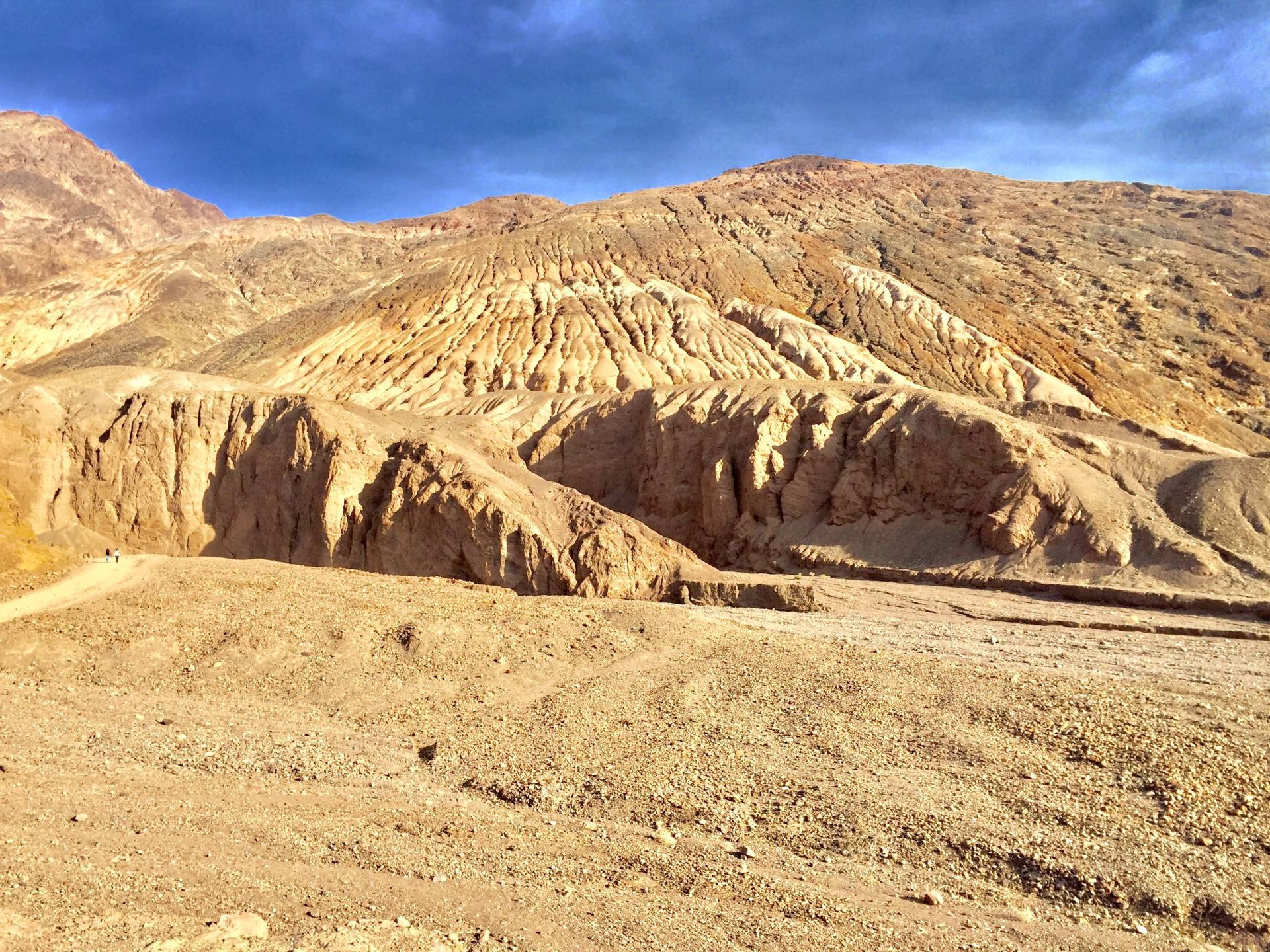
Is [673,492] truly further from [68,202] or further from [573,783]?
[68,202]

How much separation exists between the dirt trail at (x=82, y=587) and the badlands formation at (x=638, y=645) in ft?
0.30

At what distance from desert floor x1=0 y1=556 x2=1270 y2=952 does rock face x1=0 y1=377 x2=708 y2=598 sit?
21.5 ft

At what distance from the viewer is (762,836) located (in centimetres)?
782

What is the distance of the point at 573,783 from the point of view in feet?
28.5

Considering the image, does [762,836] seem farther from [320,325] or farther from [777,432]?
[320,325]

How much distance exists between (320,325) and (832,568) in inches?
1944

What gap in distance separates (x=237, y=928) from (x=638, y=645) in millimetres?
7765

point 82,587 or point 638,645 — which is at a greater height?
point 82,587

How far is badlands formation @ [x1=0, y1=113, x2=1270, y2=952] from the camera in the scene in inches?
269

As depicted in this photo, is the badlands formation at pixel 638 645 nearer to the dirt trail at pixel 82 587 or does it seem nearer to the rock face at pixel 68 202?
the dirt trail at pixel 82 587

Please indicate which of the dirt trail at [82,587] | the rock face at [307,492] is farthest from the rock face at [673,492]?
the dirt trail at [82,587]

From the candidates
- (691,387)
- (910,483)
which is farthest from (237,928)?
(691,387)

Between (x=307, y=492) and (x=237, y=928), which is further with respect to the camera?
(x=307, y=492)

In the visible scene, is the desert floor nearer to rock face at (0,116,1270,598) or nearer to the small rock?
the small rock
